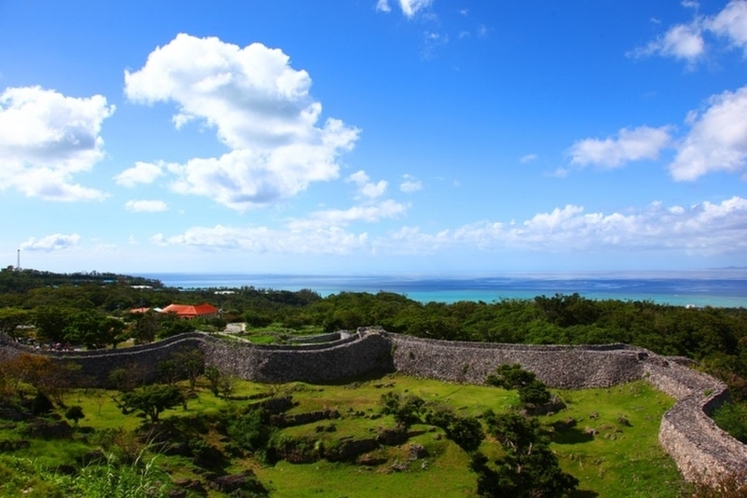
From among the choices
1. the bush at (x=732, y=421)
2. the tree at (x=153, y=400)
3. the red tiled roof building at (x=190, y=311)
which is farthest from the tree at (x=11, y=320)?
the bush at (x=732, y=421)

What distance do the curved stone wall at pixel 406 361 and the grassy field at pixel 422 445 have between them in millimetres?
1363

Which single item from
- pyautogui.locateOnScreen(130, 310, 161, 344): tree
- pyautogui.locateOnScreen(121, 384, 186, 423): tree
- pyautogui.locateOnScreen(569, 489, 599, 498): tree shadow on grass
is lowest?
pyautogui.locateOnScreen(569, 489, 599, 498): tree shadow on grass

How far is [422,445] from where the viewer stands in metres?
22.9

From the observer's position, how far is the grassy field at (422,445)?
19.0 metres

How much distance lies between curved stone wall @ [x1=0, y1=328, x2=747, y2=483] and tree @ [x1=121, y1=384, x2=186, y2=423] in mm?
8988

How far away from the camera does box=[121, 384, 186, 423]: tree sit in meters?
23.8

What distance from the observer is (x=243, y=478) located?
64.4 feet

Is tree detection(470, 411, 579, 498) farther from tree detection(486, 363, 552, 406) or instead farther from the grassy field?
tree detection(486, 363, 552, 406)

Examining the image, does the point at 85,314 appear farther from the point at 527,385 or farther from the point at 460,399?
the point at 527,385

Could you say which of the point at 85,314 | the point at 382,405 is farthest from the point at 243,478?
the point at 85,314

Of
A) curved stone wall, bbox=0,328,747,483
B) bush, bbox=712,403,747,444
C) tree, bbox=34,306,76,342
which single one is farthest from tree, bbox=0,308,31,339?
bush, bbox=712,403,747,444

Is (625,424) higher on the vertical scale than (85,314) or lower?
lower

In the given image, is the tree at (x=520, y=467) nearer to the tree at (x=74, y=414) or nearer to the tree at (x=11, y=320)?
the tree at (x=74, y=414)

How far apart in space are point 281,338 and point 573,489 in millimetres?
28114
